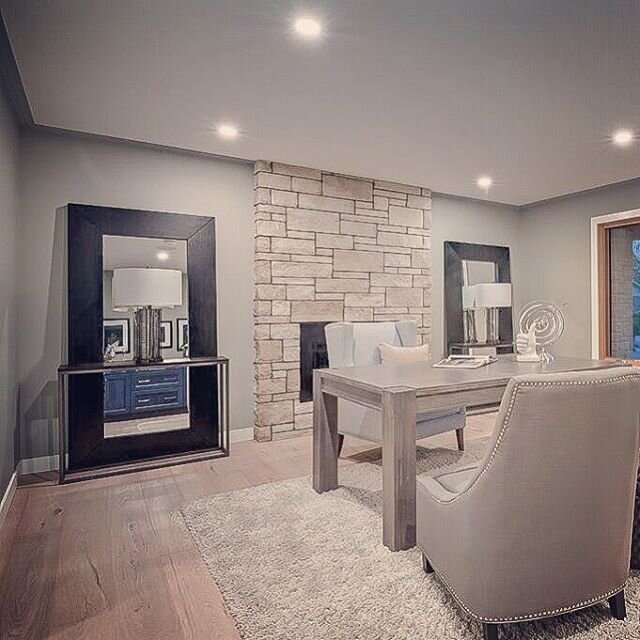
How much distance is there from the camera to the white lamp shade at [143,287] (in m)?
3.32

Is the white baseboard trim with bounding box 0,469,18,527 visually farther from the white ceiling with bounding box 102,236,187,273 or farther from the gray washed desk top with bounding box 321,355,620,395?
the gray washed desk top with bounding box 321,355,620,395

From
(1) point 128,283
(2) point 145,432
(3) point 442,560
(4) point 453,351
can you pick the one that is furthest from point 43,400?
(4) point 453,351

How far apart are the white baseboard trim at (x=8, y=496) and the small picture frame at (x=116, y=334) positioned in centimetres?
98

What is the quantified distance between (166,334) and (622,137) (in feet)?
12.3

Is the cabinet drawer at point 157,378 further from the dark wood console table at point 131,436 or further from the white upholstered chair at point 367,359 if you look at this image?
the white upholstered chair at point 367,359

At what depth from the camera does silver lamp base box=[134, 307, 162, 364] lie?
11.3ft

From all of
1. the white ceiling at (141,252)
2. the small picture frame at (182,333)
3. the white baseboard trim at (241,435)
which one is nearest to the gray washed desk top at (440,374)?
the small picture frame at (182,333)

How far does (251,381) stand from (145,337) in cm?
103

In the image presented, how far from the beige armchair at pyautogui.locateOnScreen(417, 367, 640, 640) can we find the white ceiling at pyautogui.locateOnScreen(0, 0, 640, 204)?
1.65 m

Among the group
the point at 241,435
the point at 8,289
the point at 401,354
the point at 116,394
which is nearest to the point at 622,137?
the point at 401,354

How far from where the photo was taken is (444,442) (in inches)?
152

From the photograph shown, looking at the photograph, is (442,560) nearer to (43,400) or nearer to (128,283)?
(128,283)

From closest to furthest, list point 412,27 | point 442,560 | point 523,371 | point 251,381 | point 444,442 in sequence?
point 442,560 → point 412,27 → point 523,371 → point 444,442 → point 251,381

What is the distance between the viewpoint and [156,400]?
12.0ft
